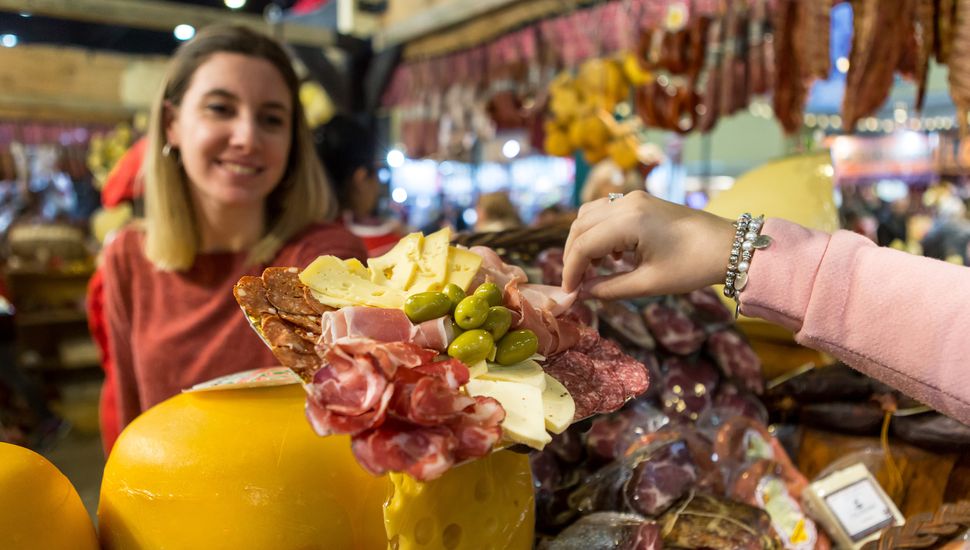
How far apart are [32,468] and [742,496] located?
0.91 m

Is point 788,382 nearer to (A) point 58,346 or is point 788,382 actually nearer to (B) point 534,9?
(B) point 534,9

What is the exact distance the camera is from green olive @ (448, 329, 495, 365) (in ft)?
2.11

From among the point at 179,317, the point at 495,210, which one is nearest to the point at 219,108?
the point at 179,317

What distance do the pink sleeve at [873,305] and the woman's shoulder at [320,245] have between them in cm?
92

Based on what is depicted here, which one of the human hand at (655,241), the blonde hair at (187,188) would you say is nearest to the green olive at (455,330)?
the human hand at (655,241)

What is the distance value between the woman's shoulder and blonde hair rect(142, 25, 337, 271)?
0.09 feet

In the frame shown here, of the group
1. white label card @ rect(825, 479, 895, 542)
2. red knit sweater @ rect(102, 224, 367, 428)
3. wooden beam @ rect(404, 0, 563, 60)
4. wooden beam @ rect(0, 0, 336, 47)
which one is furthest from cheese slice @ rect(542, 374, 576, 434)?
wooden beam @ rect(404, 0, 563, 60)

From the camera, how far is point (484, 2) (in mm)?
3467

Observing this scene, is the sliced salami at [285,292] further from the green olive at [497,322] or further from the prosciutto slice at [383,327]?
the green olive at [497,322]

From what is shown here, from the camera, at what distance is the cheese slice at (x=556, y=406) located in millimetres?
604

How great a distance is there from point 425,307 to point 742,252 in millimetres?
394

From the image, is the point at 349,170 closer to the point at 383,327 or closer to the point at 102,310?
the point at 102,310

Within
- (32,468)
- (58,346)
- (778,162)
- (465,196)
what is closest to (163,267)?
(32,468)

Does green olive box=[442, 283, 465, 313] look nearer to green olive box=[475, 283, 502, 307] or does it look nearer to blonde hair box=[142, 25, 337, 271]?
green olive box=[475, 283, 502, 307]
